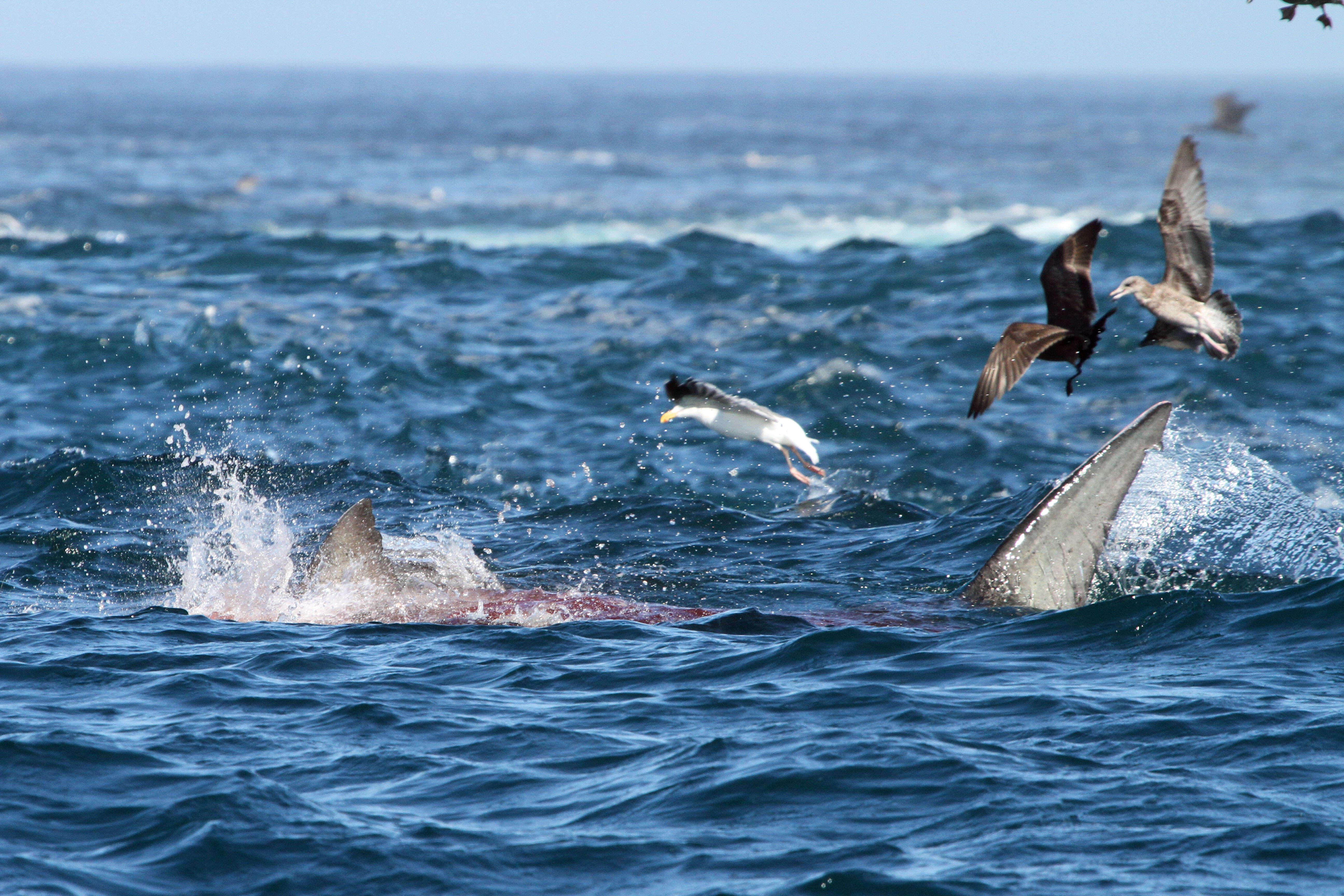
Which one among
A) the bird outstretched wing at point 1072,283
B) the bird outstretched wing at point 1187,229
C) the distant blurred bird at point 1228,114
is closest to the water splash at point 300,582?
the bird outstretched wing at point 1072,283

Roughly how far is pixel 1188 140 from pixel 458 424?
10.2 metres

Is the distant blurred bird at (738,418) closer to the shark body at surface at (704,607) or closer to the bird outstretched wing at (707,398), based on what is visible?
the bird outstretched wing at (707,398)

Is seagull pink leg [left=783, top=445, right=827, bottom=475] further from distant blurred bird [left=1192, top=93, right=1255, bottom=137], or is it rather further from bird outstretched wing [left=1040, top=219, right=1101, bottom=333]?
distant blurred bird [left=1192, top=93, right=1255, bottom=137]

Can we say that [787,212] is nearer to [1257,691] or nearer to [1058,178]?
[1058,178]

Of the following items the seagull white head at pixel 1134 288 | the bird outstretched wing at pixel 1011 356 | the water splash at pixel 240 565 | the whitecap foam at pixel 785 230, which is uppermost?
the seagull white head at pixel 1134 288

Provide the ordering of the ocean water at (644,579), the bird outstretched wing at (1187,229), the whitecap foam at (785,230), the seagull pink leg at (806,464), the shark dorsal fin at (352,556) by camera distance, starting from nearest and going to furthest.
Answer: the ocean water at (644,579) < the bird outstretched wing at (1187,229) < the shark dorsal fin at (352,556) < the seagull pink leg at (806,464) < the whitecap foam at (785,230)

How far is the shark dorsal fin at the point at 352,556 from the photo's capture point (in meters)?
9.59

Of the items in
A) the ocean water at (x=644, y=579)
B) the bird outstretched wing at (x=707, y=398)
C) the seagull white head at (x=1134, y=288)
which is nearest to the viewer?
the ocean water at (x=644, y=579)

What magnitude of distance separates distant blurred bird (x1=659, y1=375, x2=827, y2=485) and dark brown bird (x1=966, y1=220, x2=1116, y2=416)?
2.91 meters

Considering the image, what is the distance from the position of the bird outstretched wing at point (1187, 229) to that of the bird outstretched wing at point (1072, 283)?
387mm

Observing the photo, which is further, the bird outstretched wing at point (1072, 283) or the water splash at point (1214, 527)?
the water splash at point (1214, 527)

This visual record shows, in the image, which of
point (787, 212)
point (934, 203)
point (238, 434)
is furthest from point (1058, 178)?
point (238, 434)

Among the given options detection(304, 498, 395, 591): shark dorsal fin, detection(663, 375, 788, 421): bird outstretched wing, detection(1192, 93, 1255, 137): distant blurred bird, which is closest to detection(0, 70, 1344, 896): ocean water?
detection(304, 498, 395, 591): shark dorsal fin

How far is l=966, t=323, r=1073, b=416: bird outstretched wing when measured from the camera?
25.7 feet
